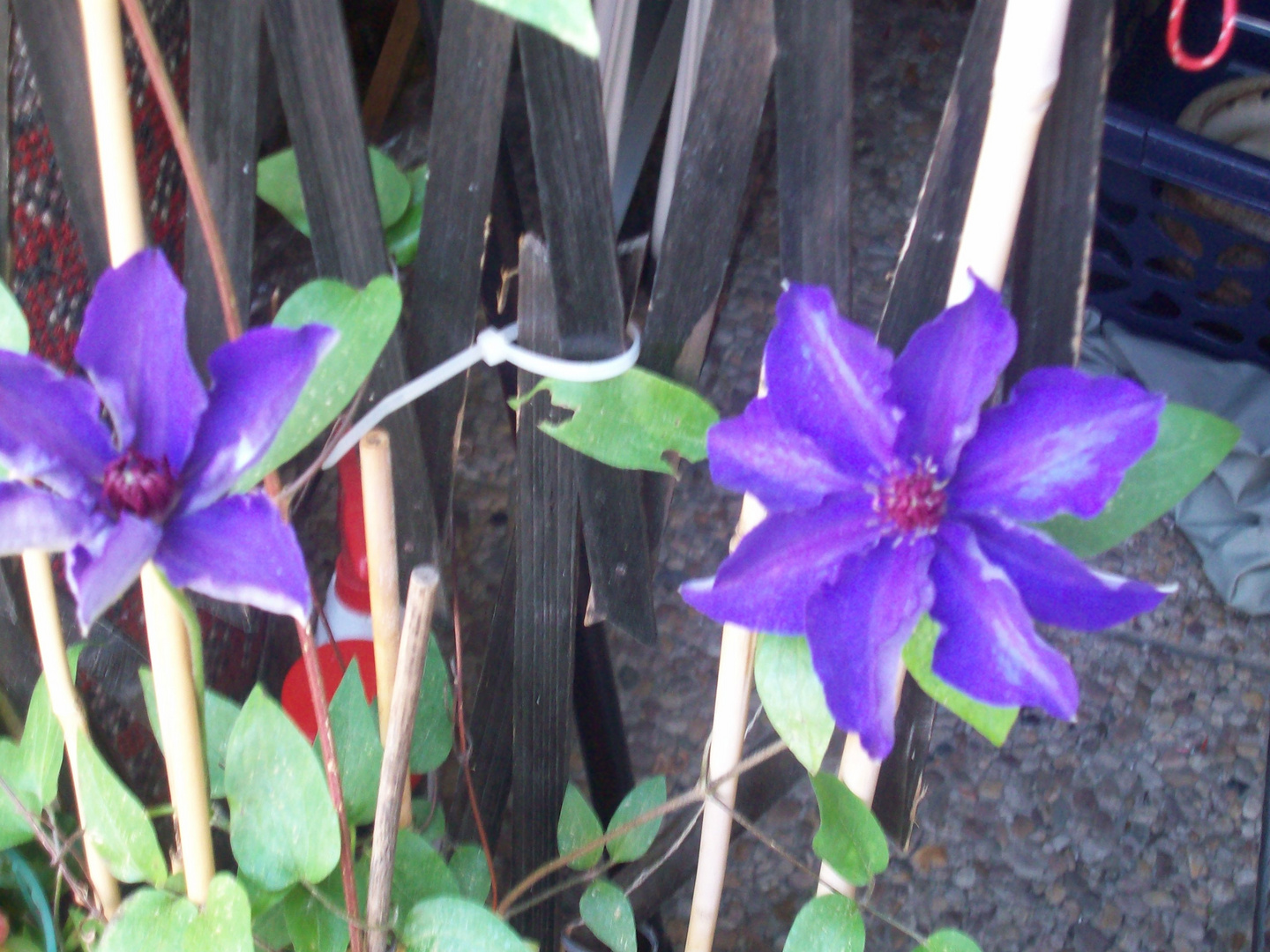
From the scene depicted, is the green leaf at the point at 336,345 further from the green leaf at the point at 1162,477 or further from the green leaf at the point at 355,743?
the green leaf at the point at 1162,477

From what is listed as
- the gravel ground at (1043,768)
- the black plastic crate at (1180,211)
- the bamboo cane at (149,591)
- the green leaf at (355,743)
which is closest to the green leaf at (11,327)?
the bamboo cane at (149,591)

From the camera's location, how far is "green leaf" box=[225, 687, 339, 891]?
56 centimetres

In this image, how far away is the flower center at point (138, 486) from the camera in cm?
41

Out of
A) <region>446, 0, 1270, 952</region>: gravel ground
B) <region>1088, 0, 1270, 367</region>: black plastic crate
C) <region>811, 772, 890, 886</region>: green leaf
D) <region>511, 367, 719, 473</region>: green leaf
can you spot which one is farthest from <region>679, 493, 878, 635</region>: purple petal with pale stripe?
<region>1088, 0, 1270, 367</region>: black plastic crate

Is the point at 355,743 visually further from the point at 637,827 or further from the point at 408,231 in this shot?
the point at 408,231

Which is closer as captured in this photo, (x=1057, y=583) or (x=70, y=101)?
(x=1057, y=583)

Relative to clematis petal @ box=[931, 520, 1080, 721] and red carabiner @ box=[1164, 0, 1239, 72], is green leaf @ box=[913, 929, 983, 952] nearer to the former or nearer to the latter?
clematis petal @ box=[931, 520, 1080, 721]

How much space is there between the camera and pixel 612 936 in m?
0.73

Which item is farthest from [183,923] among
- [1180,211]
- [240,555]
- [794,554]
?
[1180,211]

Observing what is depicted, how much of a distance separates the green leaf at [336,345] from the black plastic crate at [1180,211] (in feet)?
3.97

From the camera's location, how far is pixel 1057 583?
41cm

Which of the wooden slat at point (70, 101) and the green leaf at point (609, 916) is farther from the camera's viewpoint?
the green leaf at point (609, 916)

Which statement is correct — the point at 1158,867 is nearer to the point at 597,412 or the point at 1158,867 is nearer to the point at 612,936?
the point at 612,936

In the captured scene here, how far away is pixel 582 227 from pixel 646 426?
0.13 meters
